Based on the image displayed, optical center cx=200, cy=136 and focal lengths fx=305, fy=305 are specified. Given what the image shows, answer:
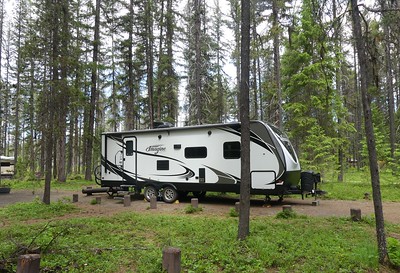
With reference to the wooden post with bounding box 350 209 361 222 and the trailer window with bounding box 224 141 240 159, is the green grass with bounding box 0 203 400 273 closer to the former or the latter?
the wooden post with bounding box 350 209 361 222

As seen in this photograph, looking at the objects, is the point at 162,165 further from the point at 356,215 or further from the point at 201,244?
the point at 356,215

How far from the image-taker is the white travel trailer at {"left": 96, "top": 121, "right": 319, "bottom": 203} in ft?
33.6

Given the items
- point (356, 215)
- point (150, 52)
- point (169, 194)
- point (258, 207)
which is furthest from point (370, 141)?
point (150, 52)

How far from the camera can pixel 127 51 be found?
21.9 meters

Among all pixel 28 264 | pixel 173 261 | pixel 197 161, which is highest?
pixel 197 161

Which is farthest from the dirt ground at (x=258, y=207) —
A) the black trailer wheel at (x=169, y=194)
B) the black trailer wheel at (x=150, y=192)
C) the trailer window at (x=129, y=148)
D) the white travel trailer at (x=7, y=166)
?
the white travel trailer at (x=7, y=166)

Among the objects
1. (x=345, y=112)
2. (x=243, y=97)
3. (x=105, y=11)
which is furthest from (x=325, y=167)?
(x=105, y=11)

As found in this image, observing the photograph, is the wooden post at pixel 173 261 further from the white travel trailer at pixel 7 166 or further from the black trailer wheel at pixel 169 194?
the white travel trailer at pixel 7 166

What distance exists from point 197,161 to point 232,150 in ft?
4.85

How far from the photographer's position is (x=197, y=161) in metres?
11.6

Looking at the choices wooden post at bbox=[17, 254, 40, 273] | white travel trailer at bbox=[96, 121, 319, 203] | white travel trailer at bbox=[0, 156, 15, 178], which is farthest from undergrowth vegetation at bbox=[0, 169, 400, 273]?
white travel trailer at bbox=[0, 156, 15, 178]

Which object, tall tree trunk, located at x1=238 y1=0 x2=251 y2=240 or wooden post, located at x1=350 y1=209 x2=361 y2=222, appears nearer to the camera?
tall tree trunk, located at x1=238 y1=0 x2=251 y2=240

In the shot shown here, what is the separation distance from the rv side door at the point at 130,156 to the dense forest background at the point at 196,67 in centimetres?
270

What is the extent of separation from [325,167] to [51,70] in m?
13.5
